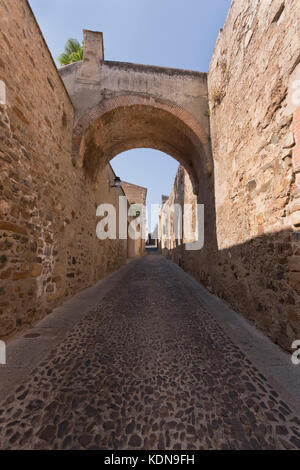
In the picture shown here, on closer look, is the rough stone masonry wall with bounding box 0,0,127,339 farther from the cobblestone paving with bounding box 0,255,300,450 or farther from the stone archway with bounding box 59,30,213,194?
the cobblestone paving with bounding box 0,255,300,450

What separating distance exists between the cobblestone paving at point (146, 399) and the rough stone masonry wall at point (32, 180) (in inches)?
43.2

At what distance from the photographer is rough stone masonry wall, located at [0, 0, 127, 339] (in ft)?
7.79

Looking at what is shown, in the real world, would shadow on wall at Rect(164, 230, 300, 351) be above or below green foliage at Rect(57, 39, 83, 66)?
below

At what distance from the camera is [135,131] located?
20.5 feet

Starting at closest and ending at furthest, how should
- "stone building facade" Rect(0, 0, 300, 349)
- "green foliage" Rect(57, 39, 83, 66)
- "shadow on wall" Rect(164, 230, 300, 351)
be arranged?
"shadow on wall" Rect(164, 230, 300, 351) < "stone building facade" Rect(0, 0, 300, 349) < "green foliage" Rect(57, 39, 83, 66)

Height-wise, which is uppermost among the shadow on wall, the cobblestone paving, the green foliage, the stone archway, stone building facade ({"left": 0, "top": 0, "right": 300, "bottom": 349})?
the green foliage

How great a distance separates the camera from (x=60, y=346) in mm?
2254

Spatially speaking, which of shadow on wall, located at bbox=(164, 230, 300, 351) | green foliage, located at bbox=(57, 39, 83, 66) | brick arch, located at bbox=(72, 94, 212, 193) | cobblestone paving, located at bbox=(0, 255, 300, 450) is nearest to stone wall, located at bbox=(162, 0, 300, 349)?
shadow on wall, located at bbox=(164, 230, 300, 351)

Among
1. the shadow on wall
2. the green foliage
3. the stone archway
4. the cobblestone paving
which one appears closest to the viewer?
the cobblestone paving

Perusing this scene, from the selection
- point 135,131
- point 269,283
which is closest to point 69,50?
point 135,131

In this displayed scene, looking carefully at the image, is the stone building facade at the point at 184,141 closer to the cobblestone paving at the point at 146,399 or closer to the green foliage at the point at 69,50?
the cobblestone paving at the point at 146,399

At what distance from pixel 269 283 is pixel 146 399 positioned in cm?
213

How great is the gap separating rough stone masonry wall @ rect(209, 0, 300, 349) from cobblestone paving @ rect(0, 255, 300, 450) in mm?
956
